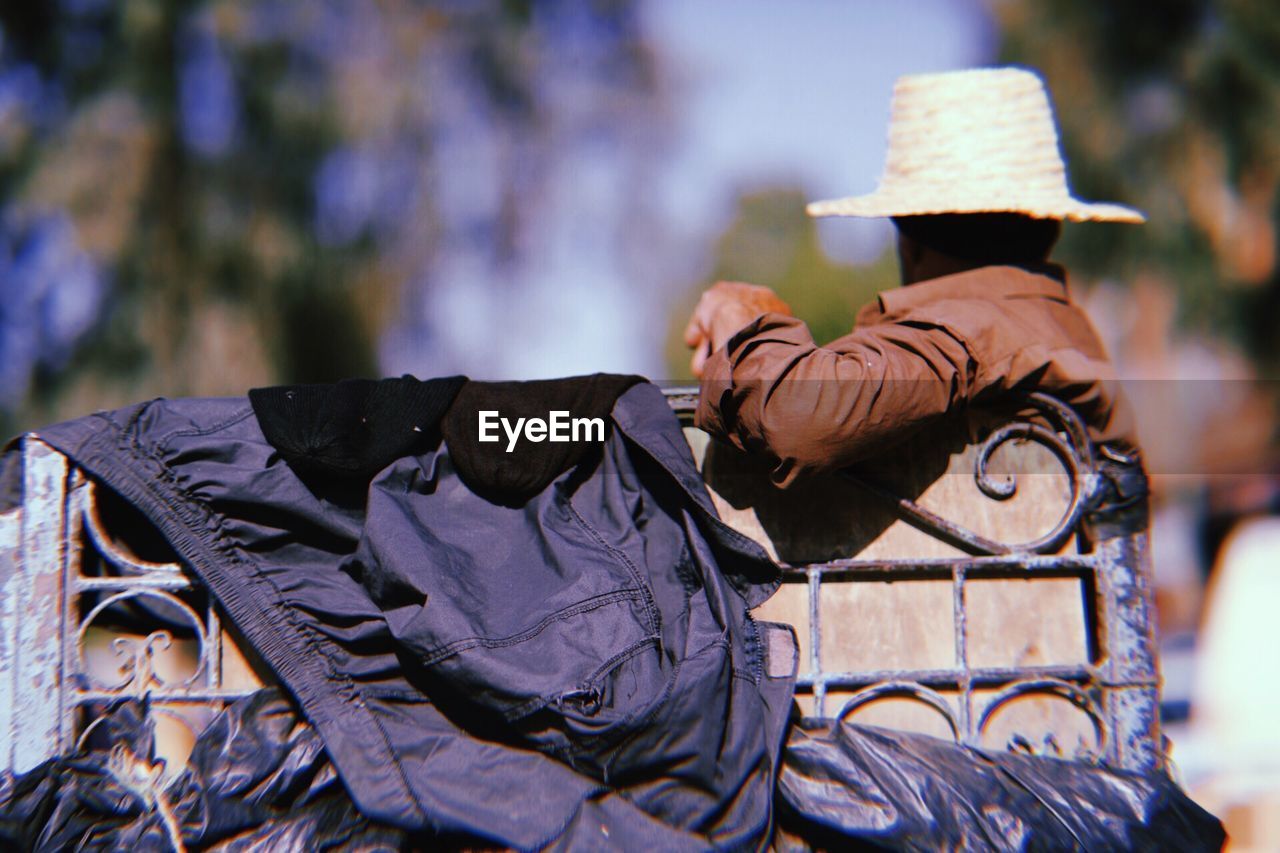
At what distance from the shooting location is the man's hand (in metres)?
2.20

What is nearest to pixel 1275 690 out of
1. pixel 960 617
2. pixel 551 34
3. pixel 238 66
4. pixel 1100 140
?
pixel 960 617

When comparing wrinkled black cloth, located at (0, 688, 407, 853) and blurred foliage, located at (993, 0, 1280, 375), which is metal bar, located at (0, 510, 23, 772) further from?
blurred foliage, located at (993, 0, 1280, 375)

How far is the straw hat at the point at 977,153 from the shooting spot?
235 centimetres

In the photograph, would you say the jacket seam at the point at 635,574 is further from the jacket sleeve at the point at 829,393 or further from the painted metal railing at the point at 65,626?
the painted metal railing at the point at 65,626

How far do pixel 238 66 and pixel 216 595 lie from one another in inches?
295

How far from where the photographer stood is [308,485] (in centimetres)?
197

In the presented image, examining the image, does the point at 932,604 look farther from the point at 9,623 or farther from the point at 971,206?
the point at 9,623

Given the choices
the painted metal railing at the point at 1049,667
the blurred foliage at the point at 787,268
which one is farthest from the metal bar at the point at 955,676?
the blurred foliage at the point at 787,268

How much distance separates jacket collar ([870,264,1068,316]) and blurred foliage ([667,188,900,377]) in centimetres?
1284

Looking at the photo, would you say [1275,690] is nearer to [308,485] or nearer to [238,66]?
[308,485]

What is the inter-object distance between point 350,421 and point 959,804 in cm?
131

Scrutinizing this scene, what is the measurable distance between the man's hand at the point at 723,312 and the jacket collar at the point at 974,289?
227 millimetres

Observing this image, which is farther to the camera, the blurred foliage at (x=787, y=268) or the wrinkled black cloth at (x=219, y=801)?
the blurred foliage at (x=787, y=268)

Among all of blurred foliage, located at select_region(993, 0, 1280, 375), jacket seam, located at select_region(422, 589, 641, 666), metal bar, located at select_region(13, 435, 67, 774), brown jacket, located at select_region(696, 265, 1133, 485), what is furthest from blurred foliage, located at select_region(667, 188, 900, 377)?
metal bar, located at select_region(13, 435, 67, 774)
